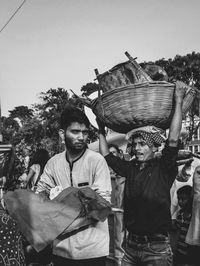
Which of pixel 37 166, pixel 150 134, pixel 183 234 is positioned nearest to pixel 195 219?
pixel 183 234

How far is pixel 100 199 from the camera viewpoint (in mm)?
2826

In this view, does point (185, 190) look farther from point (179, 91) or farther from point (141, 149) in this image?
point (179, 91)

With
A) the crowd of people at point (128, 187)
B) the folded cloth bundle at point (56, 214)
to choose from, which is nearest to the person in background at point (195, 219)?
the crowd of people at point (128, 187)

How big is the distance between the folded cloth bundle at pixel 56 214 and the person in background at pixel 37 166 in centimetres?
420

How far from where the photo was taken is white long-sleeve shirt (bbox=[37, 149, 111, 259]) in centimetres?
280

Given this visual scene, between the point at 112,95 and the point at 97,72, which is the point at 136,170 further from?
the point at 97,72

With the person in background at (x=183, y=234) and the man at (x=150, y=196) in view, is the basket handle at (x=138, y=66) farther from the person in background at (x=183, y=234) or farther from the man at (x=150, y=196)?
the person in background at (x=183, y=234)

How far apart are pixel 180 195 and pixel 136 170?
7.47 feet

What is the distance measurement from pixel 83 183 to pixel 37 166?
14.3 feet

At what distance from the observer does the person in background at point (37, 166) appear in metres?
7.07

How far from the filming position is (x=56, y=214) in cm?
276

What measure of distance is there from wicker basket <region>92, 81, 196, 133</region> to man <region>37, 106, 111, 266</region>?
26 cm

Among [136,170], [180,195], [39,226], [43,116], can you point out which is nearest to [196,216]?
[180,195]

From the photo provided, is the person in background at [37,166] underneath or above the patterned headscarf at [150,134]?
underneath
